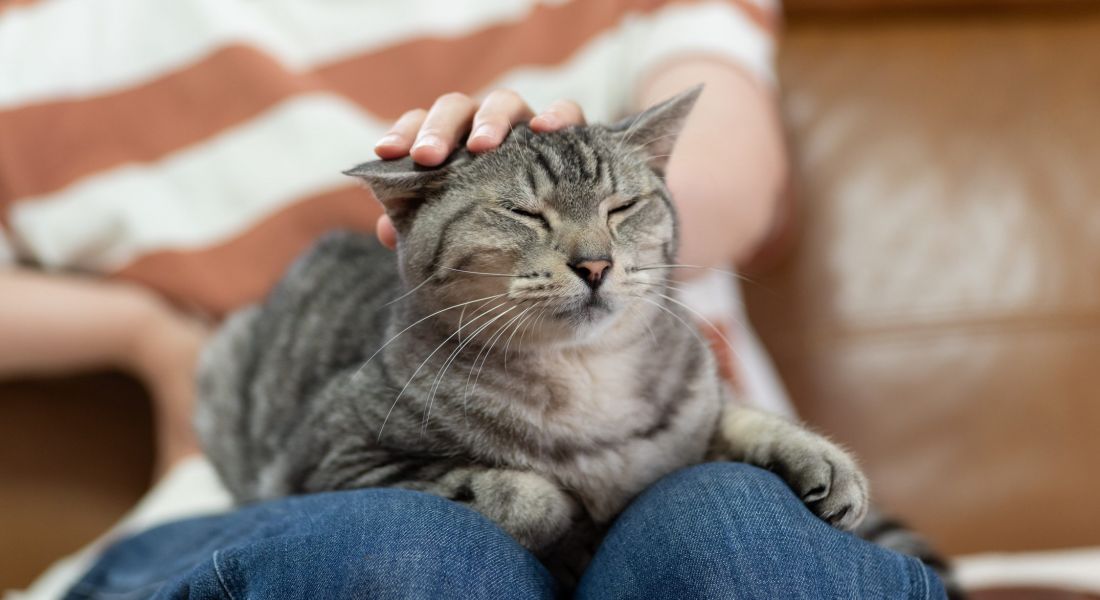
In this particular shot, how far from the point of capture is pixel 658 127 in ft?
2.75

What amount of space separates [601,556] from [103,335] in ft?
3.60

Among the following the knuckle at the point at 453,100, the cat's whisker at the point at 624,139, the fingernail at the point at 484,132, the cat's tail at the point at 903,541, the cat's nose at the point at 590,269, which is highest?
the knuckle at the point at 453,100

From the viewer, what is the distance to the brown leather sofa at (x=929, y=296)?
1576mm

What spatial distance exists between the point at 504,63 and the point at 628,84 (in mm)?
214

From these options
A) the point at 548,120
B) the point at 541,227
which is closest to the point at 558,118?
the point at 548,120

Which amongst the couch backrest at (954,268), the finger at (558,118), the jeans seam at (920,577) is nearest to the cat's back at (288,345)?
the finger at (558,118)

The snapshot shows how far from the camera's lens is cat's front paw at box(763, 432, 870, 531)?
28.6 inches

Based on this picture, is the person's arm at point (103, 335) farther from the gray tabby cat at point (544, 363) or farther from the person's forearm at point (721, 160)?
the person's forearm at point (721, 160)

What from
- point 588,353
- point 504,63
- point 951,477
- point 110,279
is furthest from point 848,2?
point 110,279

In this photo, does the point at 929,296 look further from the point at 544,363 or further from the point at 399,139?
the point at 399,139

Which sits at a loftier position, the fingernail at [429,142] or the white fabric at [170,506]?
the fingernail at [429,142]

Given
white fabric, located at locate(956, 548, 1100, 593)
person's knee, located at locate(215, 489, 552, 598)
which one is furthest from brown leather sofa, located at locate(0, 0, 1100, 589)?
person's knee, located at locate(215, 489, 552, 598)

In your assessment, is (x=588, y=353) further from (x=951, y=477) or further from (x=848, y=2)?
(x=848, y=2)

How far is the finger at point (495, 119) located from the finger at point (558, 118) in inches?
1.3
